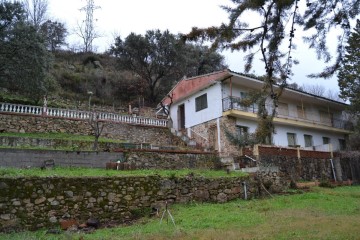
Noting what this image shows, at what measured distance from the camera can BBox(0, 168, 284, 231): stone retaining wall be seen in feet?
27.8

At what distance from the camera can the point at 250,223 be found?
334 inches

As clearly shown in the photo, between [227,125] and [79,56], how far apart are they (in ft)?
88.4

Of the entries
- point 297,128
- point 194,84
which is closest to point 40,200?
point 194,84

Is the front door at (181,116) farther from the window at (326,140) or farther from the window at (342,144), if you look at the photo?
the window at (342,144)

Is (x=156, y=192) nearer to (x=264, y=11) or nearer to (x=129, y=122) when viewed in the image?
(x=264, y=11)

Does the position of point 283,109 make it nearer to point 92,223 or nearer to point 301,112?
point 301,112

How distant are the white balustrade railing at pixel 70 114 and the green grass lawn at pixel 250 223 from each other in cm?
1213

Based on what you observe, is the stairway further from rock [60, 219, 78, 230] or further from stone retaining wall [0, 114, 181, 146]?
rock [60, 219, 78, 230]

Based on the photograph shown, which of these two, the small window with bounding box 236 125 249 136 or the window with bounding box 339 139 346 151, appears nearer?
the small window with bounding box 236 125 249 136

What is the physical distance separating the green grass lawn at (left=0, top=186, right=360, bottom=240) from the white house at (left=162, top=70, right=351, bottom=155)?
794 cm

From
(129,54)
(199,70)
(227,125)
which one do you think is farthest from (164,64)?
(227,125)

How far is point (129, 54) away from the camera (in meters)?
32.2

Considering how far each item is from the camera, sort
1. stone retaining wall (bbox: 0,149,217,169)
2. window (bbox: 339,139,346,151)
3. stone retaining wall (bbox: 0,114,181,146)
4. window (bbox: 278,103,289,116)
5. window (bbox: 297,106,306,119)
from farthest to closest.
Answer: window (bbox: 339,139,346,151) → window (bbox: 297,106,306,119) → window (bbox: 278,103,289,116) → stone retaining wall (bbox: 0,114,181,146) → stone retaining wall (bbox: 0,149,217,169)

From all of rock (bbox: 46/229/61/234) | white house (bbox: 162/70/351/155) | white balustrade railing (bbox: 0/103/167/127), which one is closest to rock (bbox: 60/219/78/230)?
rock (bbox: 46/229/61/234)
